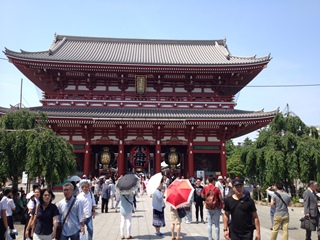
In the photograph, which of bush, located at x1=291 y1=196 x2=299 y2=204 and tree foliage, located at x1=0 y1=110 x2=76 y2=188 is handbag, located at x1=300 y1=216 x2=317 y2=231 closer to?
tree foliage, located at x1=0 y1=110 x2=76 y2=188

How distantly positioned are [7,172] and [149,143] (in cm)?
1373

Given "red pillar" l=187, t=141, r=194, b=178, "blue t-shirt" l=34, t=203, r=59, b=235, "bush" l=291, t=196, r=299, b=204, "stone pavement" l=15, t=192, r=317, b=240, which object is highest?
"red pillar" l=187, t=141, r=194, b=178

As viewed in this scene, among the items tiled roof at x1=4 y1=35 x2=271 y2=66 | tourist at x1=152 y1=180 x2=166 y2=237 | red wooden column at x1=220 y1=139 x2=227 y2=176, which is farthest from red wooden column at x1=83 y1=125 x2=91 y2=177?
tourist at x1=152 y1=180 x2=166 y2=237

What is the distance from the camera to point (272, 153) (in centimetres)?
1808

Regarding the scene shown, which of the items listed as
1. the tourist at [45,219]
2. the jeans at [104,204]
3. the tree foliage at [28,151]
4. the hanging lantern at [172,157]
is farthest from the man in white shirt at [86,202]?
the hanging lantern at [172,157]

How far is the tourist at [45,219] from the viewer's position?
5945mm

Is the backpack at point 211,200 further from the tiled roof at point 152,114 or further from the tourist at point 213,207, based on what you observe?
the tiled roof at point 152,114

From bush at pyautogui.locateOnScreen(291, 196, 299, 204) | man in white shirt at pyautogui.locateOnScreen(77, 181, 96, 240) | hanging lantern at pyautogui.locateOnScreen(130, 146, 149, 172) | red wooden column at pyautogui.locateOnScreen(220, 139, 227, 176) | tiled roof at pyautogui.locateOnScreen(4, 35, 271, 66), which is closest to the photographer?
man in white shirt at pyautogui.locateOnScreen(77, 181, 96, 240)

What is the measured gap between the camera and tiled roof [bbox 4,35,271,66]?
91.1 feet

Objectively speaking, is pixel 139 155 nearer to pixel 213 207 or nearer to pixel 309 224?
pixel 213 207

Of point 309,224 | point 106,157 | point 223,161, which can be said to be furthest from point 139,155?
point 309,224

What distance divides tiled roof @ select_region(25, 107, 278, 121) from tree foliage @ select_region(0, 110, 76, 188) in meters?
8.20

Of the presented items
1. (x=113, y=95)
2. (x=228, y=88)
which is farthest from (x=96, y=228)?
(x=228, y=88)

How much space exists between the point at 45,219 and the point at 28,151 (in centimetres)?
805
